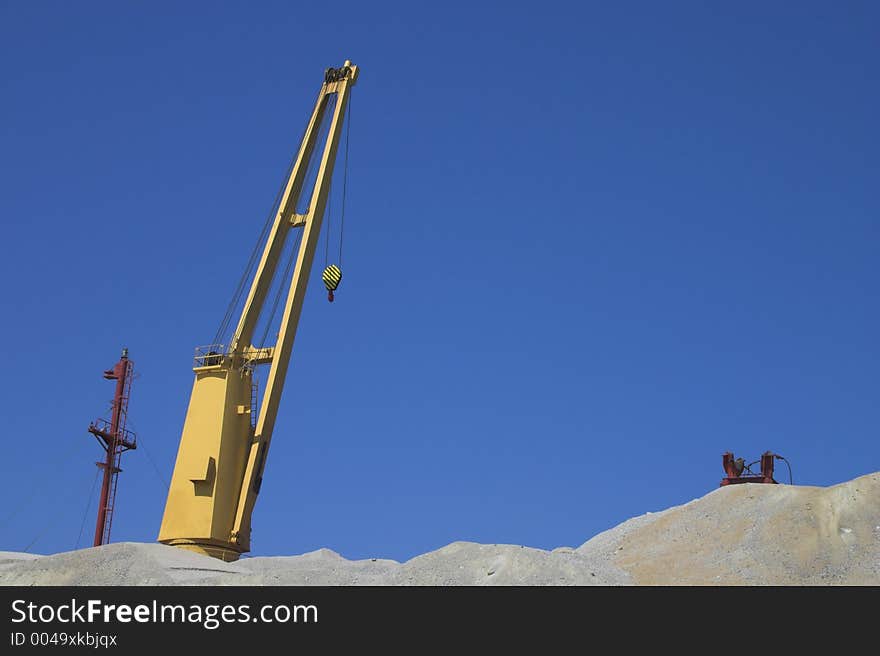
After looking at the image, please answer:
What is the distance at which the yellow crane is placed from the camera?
114ft

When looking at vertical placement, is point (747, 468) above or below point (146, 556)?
above

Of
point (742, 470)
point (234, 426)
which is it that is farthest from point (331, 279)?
point (742, 470)

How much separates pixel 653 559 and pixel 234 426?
45.5 ft

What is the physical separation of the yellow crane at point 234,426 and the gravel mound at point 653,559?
1501mm

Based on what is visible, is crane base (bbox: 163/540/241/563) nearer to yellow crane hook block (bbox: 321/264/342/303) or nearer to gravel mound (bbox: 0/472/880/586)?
gravel mound (bbox: 0/472/880/586)

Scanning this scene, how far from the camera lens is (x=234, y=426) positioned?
35562 millimetres

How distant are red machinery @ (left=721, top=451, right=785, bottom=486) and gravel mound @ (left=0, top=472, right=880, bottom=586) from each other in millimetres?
6669

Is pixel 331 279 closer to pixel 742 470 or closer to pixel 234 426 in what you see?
pixel 234 426
